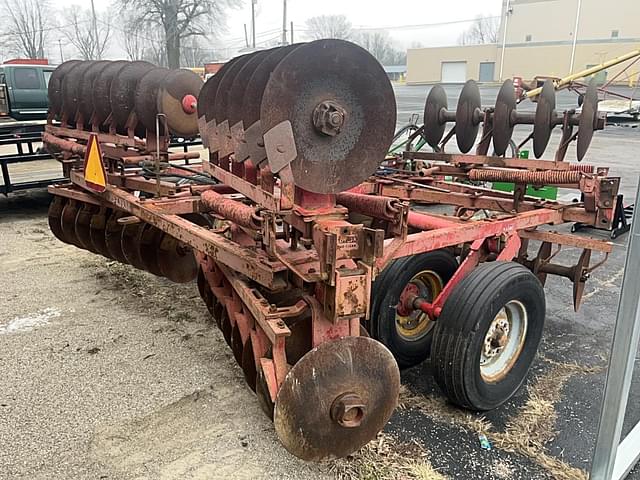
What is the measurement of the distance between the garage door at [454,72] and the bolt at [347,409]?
164 ft

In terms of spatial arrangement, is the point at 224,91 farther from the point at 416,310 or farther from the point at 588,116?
the point at 588,116

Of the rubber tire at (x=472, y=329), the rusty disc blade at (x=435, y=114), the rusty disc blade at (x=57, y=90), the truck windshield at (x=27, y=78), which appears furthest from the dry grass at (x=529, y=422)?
the truck windshield at (x=27, y=78)

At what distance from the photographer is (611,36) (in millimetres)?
39500

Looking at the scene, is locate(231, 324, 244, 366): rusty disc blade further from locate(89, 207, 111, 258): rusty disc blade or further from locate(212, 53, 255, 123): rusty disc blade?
locate(89, 207, 111, 258): rusty disc blade

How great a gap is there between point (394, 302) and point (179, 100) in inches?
101

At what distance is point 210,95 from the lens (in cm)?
366

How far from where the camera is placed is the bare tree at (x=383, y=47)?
70.0 m

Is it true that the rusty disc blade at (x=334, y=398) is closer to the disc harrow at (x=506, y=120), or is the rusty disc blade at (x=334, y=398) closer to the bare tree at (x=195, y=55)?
the disc harrow at (x=506, y=120)

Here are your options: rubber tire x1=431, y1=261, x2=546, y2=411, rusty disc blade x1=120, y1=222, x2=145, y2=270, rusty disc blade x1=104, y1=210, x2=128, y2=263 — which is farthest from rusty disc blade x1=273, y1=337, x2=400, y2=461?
rusty disc blade x1=104, y1=210, x2=128, y2=263

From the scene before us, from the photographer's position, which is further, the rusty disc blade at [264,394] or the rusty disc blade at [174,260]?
the rusty disc blade at [174,260]

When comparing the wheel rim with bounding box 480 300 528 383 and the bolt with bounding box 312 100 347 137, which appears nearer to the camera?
the bolt with bounding box 312 100 347 137

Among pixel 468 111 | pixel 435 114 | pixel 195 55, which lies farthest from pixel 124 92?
pixel 195 55

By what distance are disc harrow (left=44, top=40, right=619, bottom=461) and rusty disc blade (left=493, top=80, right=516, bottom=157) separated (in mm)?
11

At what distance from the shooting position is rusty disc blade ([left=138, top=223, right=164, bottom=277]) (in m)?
4.68
